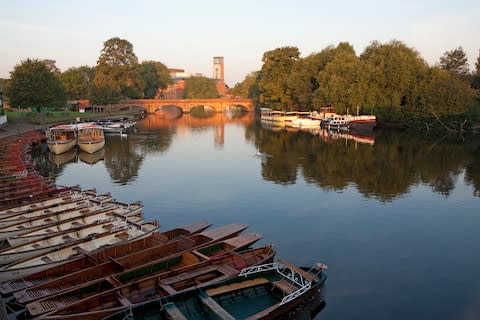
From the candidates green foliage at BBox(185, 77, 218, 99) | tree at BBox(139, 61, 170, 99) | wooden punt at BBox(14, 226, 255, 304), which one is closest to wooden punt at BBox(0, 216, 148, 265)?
wooden punt at BBox(14, 226, 255, 304)

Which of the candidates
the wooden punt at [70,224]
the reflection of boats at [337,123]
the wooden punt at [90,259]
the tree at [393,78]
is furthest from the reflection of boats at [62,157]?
the tree at [393,78]

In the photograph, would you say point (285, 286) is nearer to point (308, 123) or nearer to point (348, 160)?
point (348, 160)

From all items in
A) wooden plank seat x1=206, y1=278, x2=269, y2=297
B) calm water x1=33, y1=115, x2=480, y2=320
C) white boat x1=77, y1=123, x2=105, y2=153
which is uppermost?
white boat x1=77, y1=123, x2=105, y2=153

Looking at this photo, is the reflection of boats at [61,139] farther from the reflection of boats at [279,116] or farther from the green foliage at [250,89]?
the green foliage at [250,89]

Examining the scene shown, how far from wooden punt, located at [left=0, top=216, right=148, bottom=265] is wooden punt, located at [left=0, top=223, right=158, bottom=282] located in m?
0.22

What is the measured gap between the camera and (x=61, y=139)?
4834 cm

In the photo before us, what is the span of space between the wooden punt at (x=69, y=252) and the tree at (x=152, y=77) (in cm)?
10956

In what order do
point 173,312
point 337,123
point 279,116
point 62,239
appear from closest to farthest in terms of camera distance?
1. point 173,312
2. point 62,239
3. point 337,123
4. point 279,116

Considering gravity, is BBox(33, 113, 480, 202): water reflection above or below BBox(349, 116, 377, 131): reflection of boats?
below

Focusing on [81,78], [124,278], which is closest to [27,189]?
[124,278]

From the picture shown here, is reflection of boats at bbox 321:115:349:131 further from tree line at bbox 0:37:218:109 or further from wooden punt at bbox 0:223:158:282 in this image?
wooden punt at bbox 0:223:158:282

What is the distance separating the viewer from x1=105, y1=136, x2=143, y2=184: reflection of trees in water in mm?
34225

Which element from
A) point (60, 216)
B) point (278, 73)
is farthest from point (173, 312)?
point (278, 73)

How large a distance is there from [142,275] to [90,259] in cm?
210
